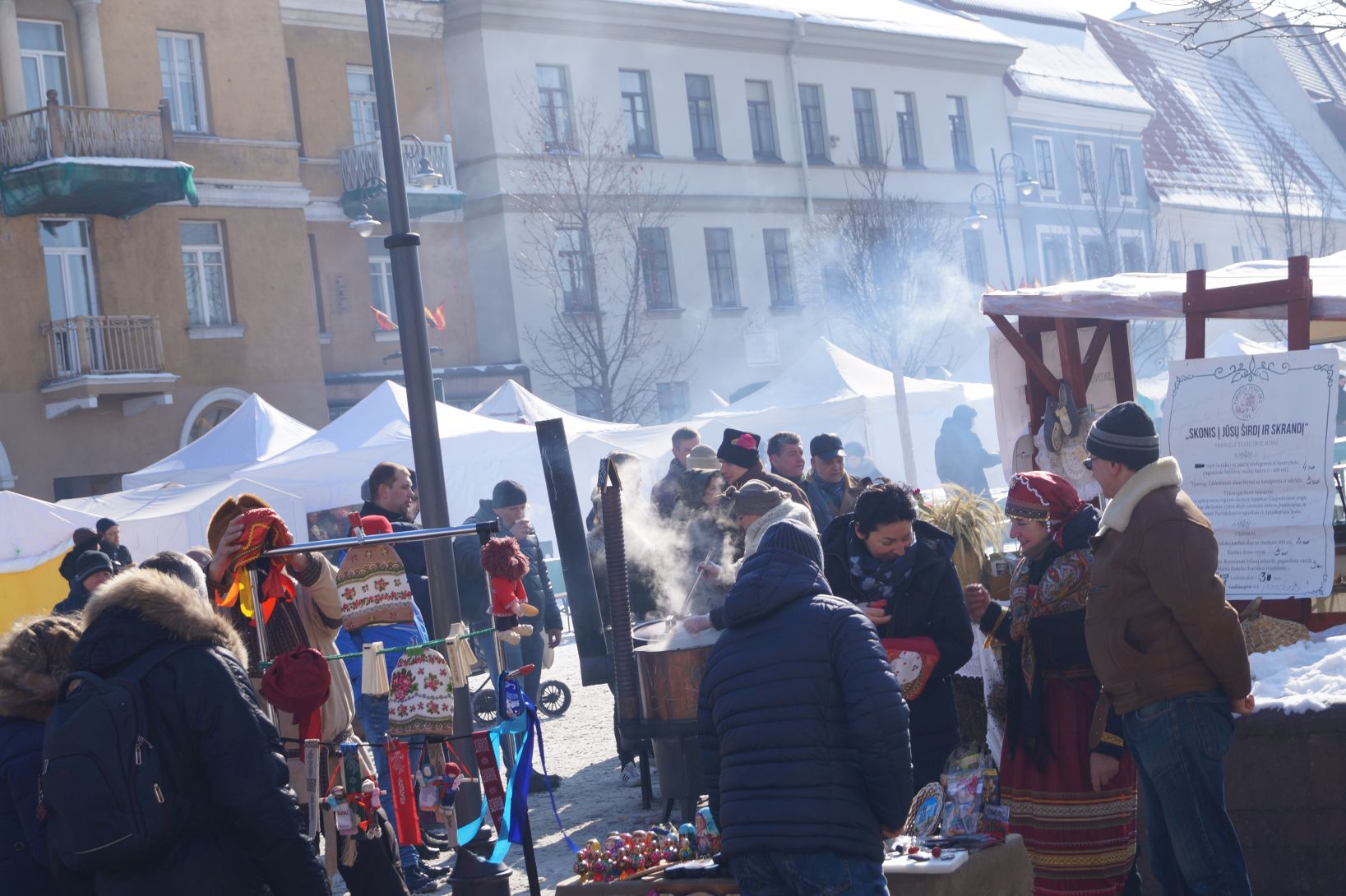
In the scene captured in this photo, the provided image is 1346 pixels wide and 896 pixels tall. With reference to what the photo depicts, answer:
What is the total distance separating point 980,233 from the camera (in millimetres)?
37844

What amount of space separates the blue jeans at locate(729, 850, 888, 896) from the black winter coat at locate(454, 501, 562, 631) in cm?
470

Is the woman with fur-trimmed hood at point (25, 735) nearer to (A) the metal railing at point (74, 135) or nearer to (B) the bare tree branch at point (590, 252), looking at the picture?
(A) the metal railing at point (74, 135)

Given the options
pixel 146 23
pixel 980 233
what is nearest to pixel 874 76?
pixel 980 233

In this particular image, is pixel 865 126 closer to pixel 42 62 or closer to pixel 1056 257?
pixel 1056 257

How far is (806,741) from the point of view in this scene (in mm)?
4012

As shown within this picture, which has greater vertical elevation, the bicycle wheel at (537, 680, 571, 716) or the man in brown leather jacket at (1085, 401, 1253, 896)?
the man in brown leather jacket at (1085, 401, 1253, 896)

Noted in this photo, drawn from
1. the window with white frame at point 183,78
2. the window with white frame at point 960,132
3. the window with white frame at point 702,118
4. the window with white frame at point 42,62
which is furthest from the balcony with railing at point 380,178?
the window with white frame at point 960,132

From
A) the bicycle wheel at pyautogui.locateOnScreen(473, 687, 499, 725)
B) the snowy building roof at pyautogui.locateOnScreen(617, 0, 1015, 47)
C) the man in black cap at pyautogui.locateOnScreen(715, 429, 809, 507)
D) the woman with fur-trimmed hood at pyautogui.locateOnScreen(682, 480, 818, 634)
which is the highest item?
the snowy building roof at pyautogui.locateOnScreen(617, 0, 1015, 47)

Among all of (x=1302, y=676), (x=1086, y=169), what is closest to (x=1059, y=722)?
(x=1302, y=676)

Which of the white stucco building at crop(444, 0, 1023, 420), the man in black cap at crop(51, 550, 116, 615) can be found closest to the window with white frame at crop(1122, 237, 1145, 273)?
the white stucco building at crop(444, 0, 1023, 420)

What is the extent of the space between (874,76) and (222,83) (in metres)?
16.5

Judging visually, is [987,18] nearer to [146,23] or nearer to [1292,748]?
[146,23]

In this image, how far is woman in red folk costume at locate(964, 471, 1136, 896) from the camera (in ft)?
18.0

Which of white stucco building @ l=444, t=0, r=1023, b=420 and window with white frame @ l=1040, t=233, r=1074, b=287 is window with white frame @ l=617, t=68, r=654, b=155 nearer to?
white stucco building @ l=444, t=0, r=1023, b=420
